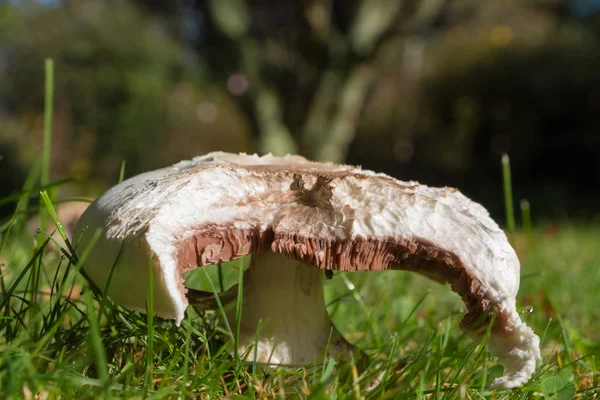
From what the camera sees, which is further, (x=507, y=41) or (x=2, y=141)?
(x=2, y=141)

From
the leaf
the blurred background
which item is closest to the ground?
the leaf

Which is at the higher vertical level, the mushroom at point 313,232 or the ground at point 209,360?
the mushroom at point 313,232

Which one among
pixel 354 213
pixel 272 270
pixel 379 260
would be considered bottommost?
pixel 272 270

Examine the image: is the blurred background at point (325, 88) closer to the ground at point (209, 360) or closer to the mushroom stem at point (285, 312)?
the ground at point (209, 360)

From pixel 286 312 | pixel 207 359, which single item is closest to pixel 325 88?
pixel 286 312

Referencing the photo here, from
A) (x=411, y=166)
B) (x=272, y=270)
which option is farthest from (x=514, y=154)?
(x=272, y=270)

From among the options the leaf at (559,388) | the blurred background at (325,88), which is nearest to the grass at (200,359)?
the leaf at (559,388)

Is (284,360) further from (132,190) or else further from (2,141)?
(2,141)
